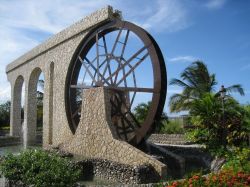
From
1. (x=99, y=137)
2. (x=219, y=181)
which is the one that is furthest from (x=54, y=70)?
(x=219, y=181)

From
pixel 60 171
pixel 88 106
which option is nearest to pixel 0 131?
pixel 88 106

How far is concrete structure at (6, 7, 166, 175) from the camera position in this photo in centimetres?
1005

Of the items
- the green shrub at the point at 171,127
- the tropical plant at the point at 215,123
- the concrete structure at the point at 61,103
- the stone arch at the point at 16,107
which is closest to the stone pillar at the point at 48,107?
the concrete structure at the point at 61,103

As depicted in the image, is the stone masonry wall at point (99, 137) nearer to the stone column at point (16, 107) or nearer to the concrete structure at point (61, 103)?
the concrete structure at point (61, 103)

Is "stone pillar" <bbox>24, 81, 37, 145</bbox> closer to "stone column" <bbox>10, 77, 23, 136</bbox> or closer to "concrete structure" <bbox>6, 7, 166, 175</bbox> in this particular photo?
"concrete structure" <bbox>6, 7, 166, 175</bbox>

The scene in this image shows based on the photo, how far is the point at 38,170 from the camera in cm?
614

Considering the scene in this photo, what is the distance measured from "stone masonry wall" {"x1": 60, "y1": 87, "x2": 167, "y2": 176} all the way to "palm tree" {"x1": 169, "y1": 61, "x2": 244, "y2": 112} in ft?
25.7

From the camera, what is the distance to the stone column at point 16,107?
22831 mm

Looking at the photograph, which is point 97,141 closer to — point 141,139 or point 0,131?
point 141,139

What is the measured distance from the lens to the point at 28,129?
1981 centimetres

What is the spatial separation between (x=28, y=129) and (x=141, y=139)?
11.0 m

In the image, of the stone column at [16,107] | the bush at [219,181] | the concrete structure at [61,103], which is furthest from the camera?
the stone column at [16,107]

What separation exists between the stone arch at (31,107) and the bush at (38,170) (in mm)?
13091

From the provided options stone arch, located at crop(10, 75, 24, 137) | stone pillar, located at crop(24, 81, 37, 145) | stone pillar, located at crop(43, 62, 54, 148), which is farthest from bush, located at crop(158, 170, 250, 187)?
stone arch, located at crop(10, 75, 24, 137)
